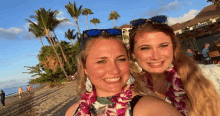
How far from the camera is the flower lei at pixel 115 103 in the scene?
1.49 metres

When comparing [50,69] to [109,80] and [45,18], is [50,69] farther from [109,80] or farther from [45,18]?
[109,80]

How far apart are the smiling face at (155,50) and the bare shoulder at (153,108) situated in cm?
91

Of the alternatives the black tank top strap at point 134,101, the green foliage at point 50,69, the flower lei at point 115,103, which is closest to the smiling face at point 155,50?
the flower lei at point 115,103

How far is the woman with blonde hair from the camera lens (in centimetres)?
143

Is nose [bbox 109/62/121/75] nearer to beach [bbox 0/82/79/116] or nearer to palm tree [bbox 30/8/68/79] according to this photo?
beach [bbox 0/82/79/116]

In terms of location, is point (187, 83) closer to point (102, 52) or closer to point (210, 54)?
point (102, 52)

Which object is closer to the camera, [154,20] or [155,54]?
[155,54]

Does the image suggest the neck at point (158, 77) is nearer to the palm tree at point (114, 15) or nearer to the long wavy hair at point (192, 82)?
the long wavy hair at point (192, 82)

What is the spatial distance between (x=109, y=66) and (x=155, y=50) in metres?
0.89

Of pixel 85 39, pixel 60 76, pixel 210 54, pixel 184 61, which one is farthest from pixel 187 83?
pixel 60 76

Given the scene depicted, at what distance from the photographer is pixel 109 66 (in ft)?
5.12

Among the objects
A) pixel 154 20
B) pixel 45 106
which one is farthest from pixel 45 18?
pixel 154 20

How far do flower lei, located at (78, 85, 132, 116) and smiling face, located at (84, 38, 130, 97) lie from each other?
2.8 inches

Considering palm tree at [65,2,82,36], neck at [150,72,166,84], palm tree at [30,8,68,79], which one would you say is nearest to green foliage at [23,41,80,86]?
palm tree at [30,8,68,79]
